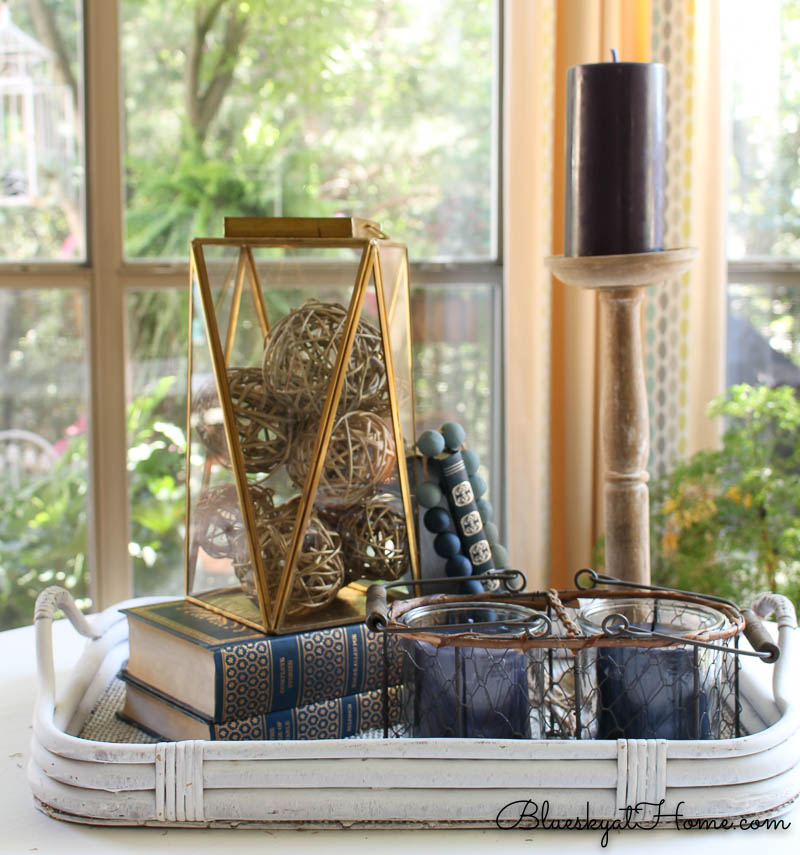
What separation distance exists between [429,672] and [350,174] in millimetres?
1725

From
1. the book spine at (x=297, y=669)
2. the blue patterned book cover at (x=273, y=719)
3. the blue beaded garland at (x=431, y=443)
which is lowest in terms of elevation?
the blue patterned book cover at (x=273, y=719)

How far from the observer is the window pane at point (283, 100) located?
2141mm

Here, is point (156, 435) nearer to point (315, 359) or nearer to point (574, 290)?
point (574, 290)

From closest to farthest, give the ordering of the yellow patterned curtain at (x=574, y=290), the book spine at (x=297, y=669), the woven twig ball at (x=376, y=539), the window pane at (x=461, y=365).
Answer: the book spine at (x=297, y=669), the woven twig ball at (x=376, y=539), the yellow patterned curtain at (x=574, y=290), the window pane at (x=461, y=365)

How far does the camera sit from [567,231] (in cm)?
81

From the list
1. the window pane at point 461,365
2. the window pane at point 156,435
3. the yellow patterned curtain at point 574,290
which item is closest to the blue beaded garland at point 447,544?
the yellow patterned curtain at point 574,290

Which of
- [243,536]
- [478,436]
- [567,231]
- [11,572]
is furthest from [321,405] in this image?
[11,572]

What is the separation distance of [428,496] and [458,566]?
64 mm

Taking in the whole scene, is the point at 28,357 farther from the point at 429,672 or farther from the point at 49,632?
the point at 429,672

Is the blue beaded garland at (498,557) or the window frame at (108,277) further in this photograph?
the window frame at (108,277)

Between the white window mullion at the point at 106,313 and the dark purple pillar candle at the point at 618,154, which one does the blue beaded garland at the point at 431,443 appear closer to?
the dark purple pillar candle at the point at 618,154

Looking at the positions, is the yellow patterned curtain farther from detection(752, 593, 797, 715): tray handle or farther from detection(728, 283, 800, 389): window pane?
detection(752, 593, 797, 715): tray handle

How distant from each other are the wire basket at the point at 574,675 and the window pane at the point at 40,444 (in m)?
1.70

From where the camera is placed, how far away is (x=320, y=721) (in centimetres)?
71
